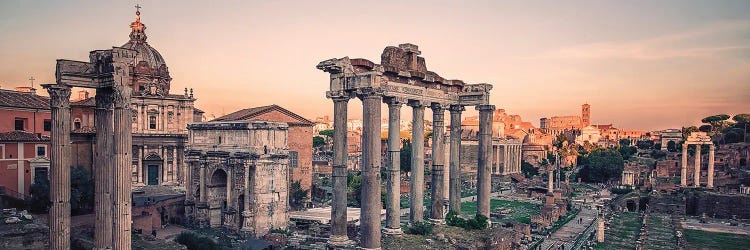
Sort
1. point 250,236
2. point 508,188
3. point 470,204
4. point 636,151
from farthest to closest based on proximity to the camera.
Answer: point 636,151, point 508,188, point 470,204, point 250,236

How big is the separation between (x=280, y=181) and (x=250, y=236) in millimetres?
3524

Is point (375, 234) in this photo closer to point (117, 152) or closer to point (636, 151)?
point (117, 152)

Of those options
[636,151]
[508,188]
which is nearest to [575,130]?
[636,151]

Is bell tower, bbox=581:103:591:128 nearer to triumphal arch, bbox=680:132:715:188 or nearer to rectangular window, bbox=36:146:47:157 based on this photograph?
triumphal arch, bbox=680:132:715:188

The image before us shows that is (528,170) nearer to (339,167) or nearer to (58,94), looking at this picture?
(339,167)

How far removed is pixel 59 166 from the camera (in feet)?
41.6

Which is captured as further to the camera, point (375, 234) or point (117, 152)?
point (375, 234)

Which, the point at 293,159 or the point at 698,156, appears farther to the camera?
the point at 698,156

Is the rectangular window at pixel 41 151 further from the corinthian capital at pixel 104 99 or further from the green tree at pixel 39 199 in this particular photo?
the corinthian capital at pixel 104 99

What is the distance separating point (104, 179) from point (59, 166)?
105 cm

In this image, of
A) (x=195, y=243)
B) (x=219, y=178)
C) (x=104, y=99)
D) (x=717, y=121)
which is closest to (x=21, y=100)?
(x=219, y=178)

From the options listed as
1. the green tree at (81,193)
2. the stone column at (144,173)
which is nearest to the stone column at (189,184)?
the green tree at (81,193)

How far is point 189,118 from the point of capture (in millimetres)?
37531

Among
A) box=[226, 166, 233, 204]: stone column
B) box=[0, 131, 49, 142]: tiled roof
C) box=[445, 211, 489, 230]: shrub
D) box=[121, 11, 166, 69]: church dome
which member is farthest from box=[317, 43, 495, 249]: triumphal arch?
box=[121, 11, 166, 69]: church dome
